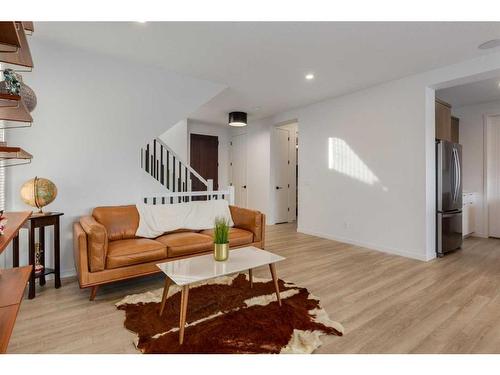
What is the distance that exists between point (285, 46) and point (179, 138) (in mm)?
3891

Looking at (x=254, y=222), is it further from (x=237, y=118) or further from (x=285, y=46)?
(x=237, y=118)

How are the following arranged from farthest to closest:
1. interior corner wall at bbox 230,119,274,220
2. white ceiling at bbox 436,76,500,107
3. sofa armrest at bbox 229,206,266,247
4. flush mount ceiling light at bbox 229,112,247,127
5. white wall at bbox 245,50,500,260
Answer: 1. interior corner wall at bbox 230,119,274,220
2. flush mount ceiling light at bbox 229,112,247,127
3. white ceiling at bbox 436,76,500,107
4. white wall at bbox 245,50,500,260
5. sofa armrest at bbox 229,206,266,247

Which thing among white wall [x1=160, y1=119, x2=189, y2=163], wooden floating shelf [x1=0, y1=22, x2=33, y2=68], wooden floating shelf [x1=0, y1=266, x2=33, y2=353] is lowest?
wooden floating shelf [x1=0, y1=266, x2=33, y2=353]

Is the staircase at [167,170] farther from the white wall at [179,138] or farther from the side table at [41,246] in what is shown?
the side table at [41,246]

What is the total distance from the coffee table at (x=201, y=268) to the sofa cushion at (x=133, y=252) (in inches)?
23.7

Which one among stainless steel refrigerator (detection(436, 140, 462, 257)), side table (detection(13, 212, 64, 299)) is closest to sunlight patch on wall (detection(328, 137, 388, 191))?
stainless steel refrigerator (detection(436, 140, 462, 257))

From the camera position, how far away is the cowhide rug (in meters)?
1.81

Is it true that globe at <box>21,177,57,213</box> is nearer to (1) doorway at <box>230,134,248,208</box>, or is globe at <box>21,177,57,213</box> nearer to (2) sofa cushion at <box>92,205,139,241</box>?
(2) sofa cushion at <box>92,205,139,241</box>

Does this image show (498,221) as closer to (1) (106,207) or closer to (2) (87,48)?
(1) (106,207)

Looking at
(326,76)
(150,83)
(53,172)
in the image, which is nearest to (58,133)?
(53,172)

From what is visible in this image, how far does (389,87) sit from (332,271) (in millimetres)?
2886

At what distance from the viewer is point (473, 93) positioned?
179 inches

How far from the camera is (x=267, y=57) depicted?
3.30m

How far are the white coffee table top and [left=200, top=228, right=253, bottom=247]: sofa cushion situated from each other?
2.50 ft
